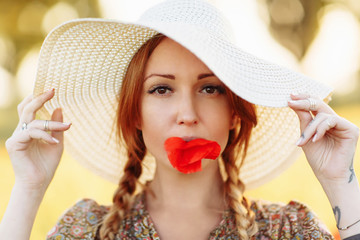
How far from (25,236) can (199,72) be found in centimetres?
107

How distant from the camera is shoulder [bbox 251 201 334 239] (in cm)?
199

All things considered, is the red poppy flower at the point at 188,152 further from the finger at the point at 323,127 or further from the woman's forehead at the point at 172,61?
the finger at the point at 323,127

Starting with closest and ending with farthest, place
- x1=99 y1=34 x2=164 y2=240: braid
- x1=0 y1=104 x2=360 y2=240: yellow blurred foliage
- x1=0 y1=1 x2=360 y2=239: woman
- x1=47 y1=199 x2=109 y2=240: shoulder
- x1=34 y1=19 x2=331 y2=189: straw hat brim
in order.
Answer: x1=34 y1=19 x2=331 y2=189: straw hat brim → x1=0 y1=1 x2=360 y2=239: woman → x1=99 y1=34 x2=164 y2=240: braid → x1=47 y1=199 x2=109 y2=240: shoulder → x1=0 y1=104 x2=360 y2=240: yellow blurred foliage

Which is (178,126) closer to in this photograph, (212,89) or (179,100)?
(179,100)

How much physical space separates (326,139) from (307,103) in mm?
274

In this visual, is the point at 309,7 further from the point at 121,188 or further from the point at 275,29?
the point at 121,188

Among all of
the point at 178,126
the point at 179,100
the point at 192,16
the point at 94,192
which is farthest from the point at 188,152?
the point at 94,192

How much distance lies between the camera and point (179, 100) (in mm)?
1843

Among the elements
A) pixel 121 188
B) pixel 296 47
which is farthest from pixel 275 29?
pixel 121 188

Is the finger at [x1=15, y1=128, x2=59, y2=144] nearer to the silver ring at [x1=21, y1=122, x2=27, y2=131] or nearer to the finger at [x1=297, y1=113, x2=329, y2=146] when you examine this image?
the silver ring at [x1=21, y1=122, x2=27, y2=131]

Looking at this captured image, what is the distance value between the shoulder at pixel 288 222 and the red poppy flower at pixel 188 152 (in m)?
0.55

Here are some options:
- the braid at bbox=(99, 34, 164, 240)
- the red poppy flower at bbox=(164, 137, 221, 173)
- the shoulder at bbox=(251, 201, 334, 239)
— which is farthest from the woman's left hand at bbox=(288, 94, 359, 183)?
the braid at bbox=(99, 34, 164, 240)

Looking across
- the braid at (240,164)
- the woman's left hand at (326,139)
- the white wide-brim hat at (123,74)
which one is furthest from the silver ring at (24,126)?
the woman's left hand at (326,139)

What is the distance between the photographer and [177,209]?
2133 millimetres
